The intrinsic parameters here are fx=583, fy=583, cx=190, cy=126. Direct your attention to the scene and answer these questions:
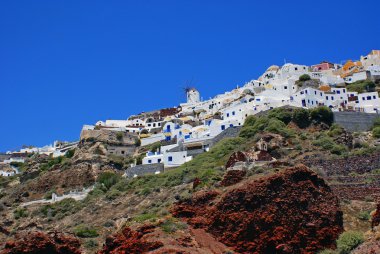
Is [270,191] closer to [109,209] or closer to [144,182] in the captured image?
[109,209]

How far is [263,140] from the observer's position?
50.1 m

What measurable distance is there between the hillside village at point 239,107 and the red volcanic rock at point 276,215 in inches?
1227

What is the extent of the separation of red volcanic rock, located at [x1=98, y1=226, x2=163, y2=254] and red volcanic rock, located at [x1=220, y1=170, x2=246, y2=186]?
308 inches

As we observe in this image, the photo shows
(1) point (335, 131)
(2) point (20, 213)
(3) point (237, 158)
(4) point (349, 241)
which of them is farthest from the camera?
(2) point (20, 213)

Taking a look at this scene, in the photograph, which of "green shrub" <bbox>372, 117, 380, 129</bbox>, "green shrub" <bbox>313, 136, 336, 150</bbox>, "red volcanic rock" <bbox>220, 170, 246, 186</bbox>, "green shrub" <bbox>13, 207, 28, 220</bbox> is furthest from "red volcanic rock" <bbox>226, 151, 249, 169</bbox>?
"green shrub" <bbox>13, 207, 28, 220</bbox>

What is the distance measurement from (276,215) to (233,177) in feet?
19.2

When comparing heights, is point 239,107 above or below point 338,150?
above

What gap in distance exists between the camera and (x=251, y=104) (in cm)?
7019

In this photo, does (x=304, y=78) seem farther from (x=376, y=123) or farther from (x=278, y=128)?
(x=278, y=128)

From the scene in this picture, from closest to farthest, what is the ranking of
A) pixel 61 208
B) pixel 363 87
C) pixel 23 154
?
pixel 61 208
pixel 363 87
pixel 23 154

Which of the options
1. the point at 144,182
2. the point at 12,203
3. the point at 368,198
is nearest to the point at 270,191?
the point at 368,198

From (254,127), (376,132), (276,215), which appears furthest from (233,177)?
(254,127)

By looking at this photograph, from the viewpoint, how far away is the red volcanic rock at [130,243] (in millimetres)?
25317

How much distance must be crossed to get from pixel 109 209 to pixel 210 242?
22840 mm
